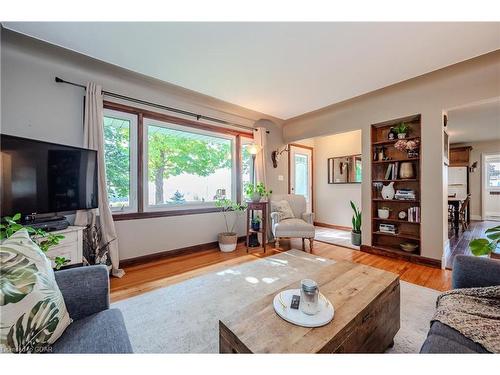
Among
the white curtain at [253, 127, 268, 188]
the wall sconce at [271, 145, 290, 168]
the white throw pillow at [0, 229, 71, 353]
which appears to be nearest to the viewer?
the white throw pillow at [0, 229, 71, 353]

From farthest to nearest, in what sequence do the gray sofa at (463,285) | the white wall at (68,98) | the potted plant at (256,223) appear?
the potted plant at (256,223) → the white wall at (68,98) → the gray sofa at (463,285)

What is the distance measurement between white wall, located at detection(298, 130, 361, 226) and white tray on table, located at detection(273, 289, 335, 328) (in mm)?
4108

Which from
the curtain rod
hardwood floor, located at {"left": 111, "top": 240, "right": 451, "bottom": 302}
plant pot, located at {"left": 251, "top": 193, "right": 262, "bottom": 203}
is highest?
the curtain rod

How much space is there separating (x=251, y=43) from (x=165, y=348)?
242 centimetres

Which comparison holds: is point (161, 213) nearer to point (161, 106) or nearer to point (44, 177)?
point (44, 177)

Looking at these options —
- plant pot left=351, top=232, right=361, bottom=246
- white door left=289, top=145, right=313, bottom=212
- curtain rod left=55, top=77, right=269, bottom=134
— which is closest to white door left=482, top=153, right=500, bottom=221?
white door left=289, top=145, right=313, bottom=212

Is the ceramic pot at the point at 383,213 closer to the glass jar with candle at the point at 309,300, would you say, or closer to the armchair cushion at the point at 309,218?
the armchair cushion at the point at 309,218

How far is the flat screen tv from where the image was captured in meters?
1.73

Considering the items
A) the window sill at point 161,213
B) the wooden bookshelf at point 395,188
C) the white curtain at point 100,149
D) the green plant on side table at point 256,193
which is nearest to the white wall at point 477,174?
the wooden bookshelf at point 395,188

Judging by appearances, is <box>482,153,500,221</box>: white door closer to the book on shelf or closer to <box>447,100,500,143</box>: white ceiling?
<box>447,100,500,143</box>: white ceiling

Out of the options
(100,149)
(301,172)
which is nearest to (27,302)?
(100,149)

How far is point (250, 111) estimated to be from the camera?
3814 mm

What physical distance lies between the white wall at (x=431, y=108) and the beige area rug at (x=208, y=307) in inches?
43.3

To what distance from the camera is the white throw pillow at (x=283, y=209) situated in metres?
3.66
